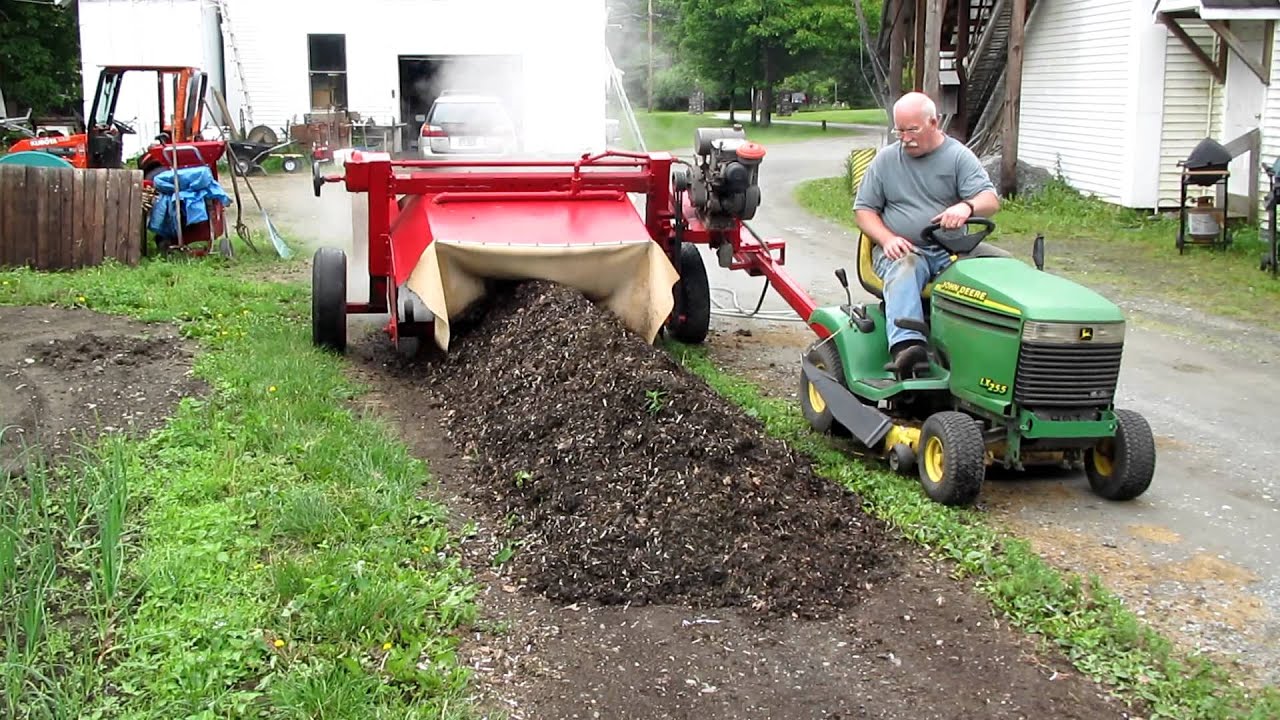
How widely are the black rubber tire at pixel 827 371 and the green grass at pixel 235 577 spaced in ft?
6.34

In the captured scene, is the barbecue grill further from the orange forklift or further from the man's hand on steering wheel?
the orange forklift

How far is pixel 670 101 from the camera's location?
58.1 metres

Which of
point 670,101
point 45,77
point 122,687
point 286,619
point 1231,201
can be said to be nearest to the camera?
point 122,687

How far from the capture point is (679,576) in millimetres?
4402

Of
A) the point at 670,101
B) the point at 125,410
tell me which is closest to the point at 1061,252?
the point at 125,410

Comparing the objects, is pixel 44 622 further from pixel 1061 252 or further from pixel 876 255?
pixel 1061 252

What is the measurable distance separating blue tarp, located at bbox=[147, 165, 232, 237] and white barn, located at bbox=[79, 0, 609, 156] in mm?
9840

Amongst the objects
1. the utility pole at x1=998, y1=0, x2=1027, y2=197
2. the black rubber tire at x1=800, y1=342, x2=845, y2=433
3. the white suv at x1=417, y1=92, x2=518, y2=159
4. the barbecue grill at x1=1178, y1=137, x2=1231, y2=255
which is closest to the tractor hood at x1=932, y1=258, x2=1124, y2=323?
the black rubber tire at x1=800, y1=342, x2=845, y2=433

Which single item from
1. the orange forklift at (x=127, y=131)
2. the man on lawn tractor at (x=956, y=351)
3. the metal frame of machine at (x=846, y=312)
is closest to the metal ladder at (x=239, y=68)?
the orange forklift at (x=127, y=131)

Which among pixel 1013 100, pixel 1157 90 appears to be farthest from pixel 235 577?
pixel 1013 100

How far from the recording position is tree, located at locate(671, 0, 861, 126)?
4303 centimetres

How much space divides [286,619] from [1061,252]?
1163 cm

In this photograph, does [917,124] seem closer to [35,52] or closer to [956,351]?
[956,351]

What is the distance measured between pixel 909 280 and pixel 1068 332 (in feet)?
2.79
